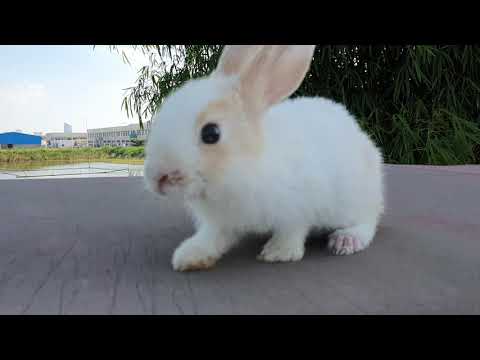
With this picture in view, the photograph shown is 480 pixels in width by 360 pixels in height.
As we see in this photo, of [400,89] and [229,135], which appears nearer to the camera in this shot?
[229,135]

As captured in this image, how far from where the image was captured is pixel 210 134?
0.72 metres

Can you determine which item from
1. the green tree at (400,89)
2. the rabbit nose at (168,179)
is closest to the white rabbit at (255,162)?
the rabbit nose at (168,179)

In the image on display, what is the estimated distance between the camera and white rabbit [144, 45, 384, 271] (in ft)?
2.33

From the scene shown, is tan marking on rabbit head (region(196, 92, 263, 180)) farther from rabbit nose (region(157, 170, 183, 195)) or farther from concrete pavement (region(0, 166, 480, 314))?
concrete pavement (region(0, 166, 480, 314))

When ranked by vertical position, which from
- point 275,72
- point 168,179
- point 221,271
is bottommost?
point 221,271

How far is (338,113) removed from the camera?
3.53ft

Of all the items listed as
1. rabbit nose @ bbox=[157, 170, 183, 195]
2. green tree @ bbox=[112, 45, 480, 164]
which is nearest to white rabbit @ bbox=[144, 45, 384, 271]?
rabbit nose @ bbox=[157, 170, 183, 195]

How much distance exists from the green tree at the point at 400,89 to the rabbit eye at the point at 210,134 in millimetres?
2526

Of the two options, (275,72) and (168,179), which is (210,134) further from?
(275,72)

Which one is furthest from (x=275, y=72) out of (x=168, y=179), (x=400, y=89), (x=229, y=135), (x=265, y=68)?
(x=400, y=89)

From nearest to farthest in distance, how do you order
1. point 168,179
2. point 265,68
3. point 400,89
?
1. point 168,179
2. point 265,68
3. point 400,89

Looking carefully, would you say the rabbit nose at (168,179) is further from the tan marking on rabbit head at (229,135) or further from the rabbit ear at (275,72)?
the rabbit ear at (275,72)

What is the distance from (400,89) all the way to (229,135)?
116 inches
